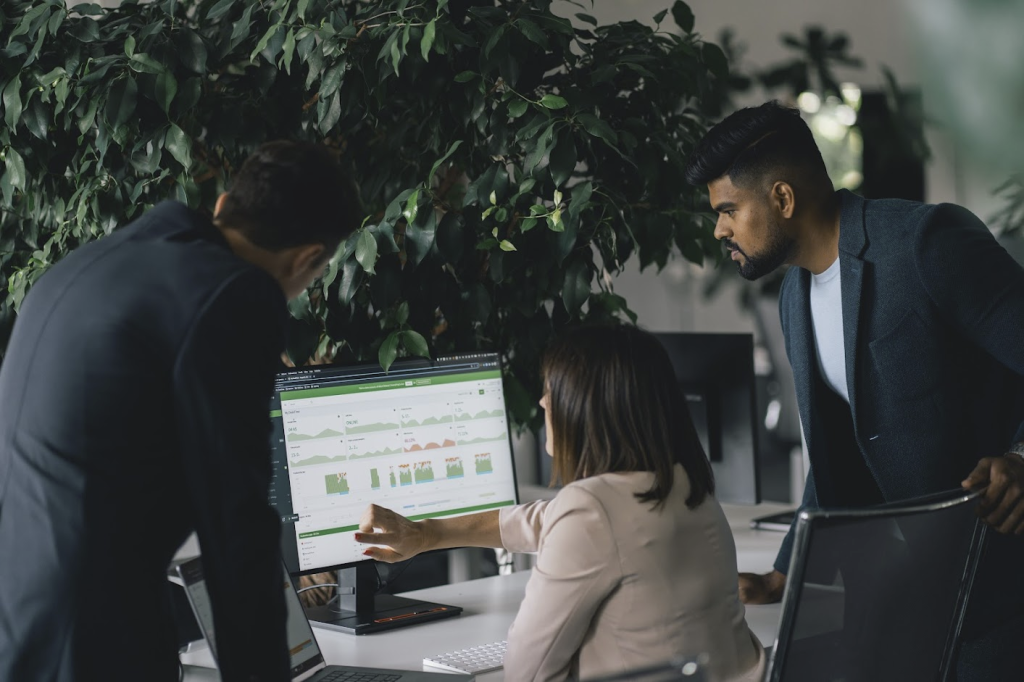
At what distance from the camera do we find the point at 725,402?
271 centimetres

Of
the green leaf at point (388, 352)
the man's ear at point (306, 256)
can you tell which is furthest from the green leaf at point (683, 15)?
the man's ear at point (306, 256)

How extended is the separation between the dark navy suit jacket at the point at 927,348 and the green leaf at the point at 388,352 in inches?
31.2

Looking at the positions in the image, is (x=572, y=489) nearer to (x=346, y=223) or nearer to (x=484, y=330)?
(x=346, y=223)

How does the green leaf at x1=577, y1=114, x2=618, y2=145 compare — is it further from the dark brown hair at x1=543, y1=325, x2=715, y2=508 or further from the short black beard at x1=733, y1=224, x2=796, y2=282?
the dark brown hair at x1=543, y1=325, x2=715, y2=508

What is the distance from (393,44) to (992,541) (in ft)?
4.24

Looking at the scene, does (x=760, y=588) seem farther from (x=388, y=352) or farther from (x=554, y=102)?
(x=554, y=102)

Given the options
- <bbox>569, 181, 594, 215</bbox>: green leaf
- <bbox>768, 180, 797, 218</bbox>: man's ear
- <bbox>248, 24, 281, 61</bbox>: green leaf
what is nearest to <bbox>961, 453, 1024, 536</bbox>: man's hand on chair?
<bbox>768, 180, 797, 218</bbox>: man's ear

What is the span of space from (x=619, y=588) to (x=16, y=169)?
1.52 metres

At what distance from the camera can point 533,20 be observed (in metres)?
2.11

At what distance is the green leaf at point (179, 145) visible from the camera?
6.69 ft

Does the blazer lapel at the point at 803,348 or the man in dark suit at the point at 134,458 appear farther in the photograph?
the blazer lapel at the point at 803,348

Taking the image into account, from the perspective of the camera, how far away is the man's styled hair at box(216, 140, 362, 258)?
1.28m

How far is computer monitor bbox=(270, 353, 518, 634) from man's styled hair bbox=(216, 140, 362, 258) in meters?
0.63

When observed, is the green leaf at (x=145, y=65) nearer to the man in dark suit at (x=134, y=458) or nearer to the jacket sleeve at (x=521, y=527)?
the man in dark suit at (x=134, y=458)
